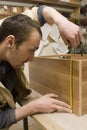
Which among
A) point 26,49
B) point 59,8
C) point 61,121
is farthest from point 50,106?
point 59,8

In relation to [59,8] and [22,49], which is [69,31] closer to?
[22,49]

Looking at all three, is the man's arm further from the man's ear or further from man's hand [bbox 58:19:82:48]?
the man's ear

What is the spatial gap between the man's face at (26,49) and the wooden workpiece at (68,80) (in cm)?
13

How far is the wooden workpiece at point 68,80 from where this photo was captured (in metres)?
0.70

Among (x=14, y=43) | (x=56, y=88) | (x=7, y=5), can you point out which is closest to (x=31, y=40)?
(x=14, y=43)

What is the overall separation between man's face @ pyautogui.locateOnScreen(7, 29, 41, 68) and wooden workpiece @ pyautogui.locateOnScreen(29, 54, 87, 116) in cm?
13

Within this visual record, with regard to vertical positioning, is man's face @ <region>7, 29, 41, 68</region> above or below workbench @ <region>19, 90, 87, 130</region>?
above

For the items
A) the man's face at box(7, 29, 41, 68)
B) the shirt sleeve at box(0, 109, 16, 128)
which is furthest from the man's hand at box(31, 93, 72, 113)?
the man's face at box(7, 29, 41, 68)

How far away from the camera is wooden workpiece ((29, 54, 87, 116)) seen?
0.70 metres

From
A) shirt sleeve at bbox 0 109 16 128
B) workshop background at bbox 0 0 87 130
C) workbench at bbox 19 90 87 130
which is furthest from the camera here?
workshop background at bbox 0 0 87 130

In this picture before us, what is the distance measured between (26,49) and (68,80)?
0.23m

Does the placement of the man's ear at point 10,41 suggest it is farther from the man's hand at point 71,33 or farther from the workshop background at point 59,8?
the workshop background at point 59,8

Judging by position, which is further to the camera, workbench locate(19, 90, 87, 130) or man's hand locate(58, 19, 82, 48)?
man's hand locate(58, 19, 82, 48)

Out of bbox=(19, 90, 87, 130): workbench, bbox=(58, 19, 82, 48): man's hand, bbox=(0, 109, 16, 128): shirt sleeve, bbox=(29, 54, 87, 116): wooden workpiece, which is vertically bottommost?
bbox=(0, 109, 16, 128): shirt sleeve
